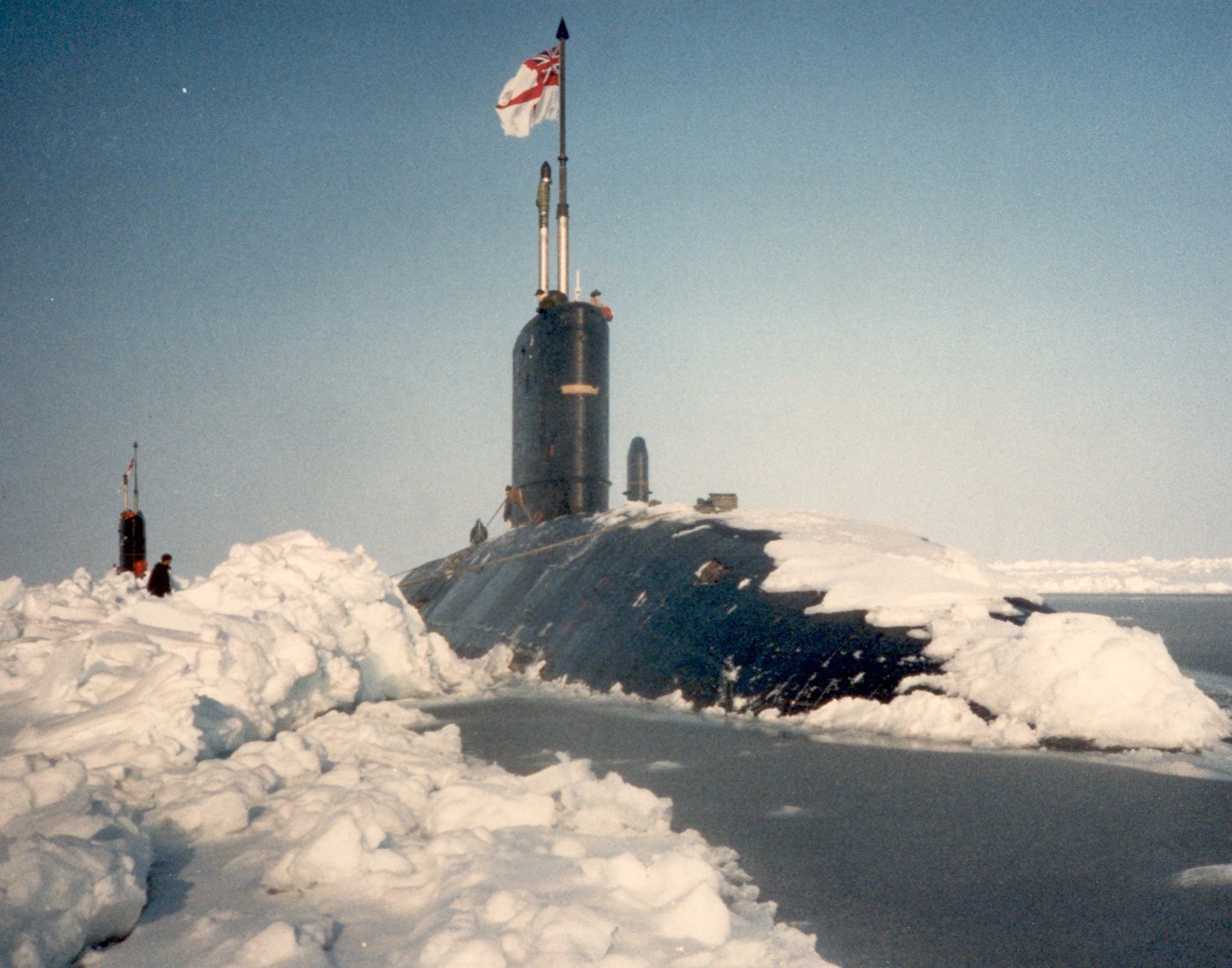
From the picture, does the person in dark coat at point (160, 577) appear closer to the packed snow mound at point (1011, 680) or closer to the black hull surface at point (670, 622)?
the black hull surface at point (670, 622)

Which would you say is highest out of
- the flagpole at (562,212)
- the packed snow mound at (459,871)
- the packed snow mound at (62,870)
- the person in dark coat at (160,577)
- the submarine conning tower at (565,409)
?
the flagpole at (562,212)

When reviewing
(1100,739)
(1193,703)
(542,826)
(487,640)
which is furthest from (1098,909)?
(487,640)

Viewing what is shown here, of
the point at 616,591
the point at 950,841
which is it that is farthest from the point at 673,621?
the point at 950,841

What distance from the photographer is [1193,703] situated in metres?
5.86

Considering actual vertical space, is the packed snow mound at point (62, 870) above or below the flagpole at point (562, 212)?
below

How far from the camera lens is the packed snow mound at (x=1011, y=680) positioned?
19.0ft

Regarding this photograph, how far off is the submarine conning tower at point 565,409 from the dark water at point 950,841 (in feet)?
24.8

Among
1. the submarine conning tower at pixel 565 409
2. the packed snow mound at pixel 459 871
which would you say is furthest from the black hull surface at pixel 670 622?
the packed snow mound at pixel 459 871

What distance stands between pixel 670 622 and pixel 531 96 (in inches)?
437

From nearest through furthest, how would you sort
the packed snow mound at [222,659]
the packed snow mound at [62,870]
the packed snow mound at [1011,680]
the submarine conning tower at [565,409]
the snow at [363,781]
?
the packed snow mound at [62,870] < the snow at [363,781] < the packed snow mound at [222,659] < the packed snow mound at [1011,680] < the submarine conning tower at [565,409]

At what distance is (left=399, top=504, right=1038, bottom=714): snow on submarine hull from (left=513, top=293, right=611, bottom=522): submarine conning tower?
1.96ft

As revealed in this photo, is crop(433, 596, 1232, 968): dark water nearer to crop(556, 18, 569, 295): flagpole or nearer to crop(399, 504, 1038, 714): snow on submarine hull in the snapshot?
crop(399, 504, 1038, 714): snow on submarine hull

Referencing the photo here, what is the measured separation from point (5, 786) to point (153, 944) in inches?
54.0

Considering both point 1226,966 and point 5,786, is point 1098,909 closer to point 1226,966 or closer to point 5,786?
point 1226,966
